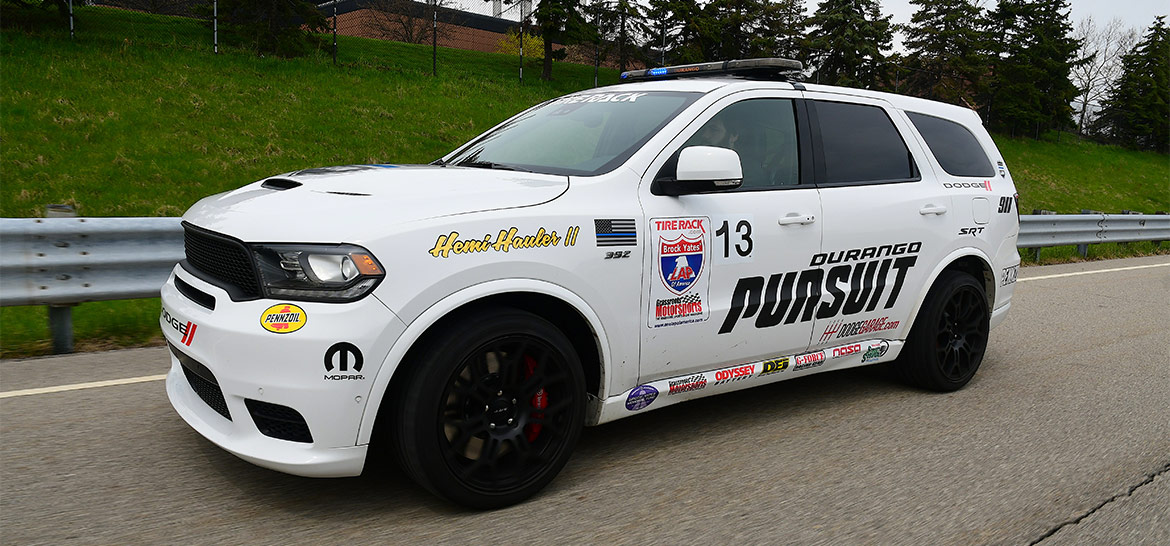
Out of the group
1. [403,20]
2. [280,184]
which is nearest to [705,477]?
[280,184]

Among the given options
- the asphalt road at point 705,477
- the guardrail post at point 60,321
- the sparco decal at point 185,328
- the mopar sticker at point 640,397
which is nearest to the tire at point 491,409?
the asphalt road at point 705,477

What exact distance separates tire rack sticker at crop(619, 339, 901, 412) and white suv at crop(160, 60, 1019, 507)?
1cm

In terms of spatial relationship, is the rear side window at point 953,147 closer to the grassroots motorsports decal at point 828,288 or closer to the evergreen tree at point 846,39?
the grassroots motorsports decal at point 828,288

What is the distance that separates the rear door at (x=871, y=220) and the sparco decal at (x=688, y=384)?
2.68 ft

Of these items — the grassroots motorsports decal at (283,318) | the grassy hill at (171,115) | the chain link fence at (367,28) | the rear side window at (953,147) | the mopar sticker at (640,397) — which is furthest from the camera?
the chain link fence at (367,28)

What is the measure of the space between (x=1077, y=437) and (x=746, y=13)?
30.1 metres

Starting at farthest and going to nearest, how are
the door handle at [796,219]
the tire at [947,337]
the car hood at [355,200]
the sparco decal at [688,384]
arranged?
1. the tire at [947,337]
2. the door handle at [796,219]
3. the sparco decal at [688,384]
4. the car hood at [355,200]

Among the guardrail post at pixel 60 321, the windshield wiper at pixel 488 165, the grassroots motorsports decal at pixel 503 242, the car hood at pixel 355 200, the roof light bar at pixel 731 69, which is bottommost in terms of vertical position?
the guardrail post at pixel 60 321

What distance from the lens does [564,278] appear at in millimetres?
3322

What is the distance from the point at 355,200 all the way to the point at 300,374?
26.4 inches

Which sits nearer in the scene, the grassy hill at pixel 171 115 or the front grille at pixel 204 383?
the front grille at pixel 204 383

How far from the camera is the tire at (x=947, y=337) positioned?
5043 millimetres

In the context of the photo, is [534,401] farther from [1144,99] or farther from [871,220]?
[1144,99]

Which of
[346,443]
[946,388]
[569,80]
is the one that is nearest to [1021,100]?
[569,80]
